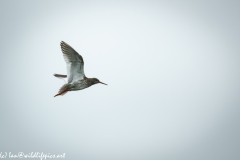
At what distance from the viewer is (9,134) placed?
184m

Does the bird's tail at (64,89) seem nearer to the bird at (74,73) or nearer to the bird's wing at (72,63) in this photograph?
the bird at (74,73)

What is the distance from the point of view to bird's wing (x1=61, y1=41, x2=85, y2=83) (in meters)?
20.8

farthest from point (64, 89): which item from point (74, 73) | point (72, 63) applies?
point (72, 63)

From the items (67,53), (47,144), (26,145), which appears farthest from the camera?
(47,144)

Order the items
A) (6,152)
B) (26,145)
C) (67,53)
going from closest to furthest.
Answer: (67,53), (6,152), (26,145)

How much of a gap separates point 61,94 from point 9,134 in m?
170

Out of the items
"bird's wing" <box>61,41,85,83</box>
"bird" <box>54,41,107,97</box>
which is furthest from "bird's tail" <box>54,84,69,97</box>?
"bird's wing" <box>61,41,85,83</box>

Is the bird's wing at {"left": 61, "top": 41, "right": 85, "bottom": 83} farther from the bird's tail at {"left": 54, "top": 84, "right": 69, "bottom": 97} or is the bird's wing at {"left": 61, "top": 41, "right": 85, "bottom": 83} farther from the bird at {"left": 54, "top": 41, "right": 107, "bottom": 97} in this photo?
the bird's tail at {"left": 54, "top": 84, "right": 69, "bottom": 97}

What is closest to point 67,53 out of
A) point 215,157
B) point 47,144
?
point 47,144

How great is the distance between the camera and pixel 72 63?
21.3 m

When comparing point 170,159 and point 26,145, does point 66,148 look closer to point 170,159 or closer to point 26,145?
point 26,145

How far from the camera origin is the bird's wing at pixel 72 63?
2075cm

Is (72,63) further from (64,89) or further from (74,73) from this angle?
(64,89)

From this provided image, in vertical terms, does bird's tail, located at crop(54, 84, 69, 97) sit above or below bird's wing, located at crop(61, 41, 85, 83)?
below
